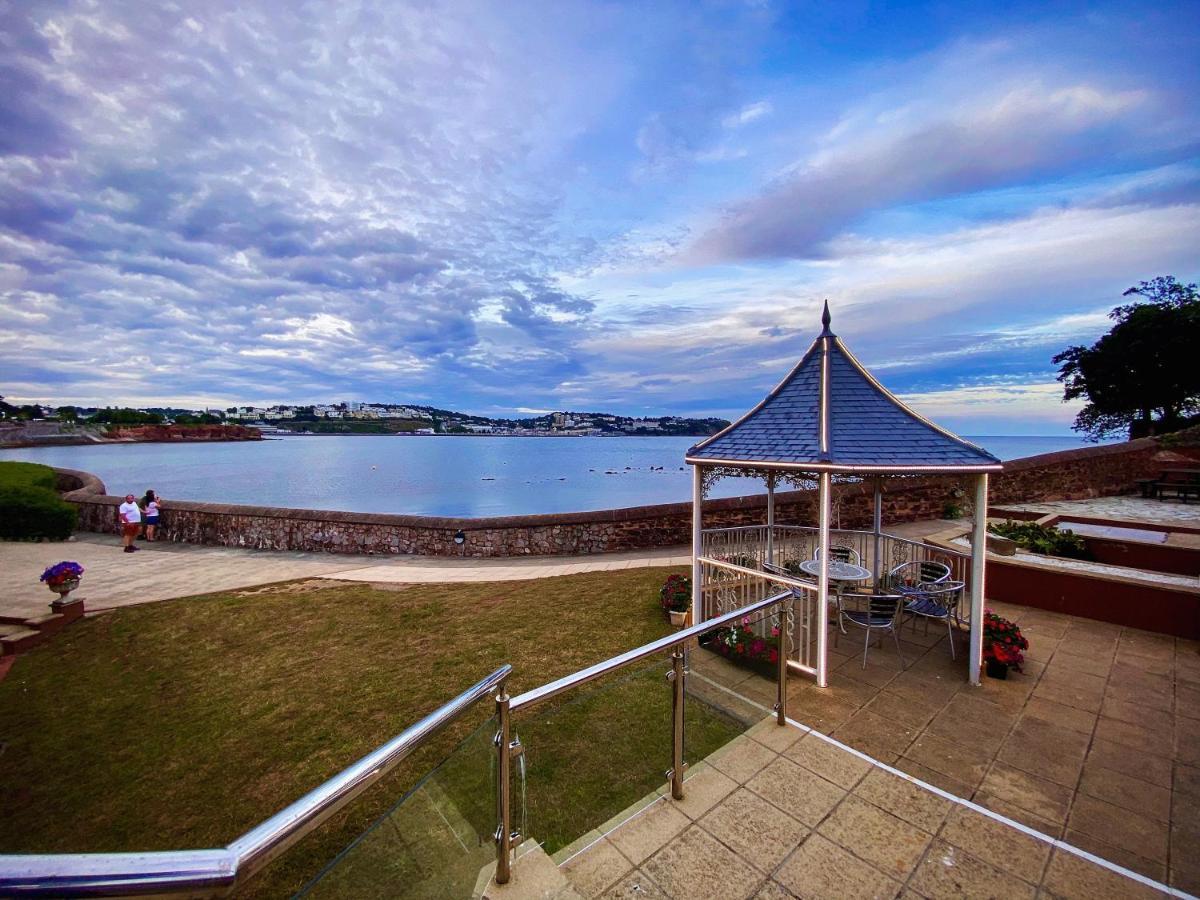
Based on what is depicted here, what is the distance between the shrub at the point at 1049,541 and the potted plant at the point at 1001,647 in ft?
13.5

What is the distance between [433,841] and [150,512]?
1723 centimetres

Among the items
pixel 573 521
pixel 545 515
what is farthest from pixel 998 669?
pixel 545 515

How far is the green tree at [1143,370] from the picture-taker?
2211 centimetres

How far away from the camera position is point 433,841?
2025 millimetres

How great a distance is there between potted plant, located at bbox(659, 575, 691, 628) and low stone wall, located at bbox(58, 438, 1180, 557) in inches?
174

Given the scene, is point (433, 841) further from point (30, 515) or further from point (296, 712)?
point (30, 515)

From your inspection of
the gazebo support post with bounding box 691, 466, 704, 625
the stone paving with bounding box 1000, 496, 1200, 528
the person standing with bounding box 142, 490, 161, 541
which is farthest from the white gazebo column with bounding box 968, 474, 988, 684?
the person standing with bounding box 142, 490, 161, 541

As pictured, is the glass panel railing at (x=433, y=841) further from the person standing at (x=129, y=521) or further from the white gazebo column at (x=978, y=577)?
the person standing at (x=129, y=521)

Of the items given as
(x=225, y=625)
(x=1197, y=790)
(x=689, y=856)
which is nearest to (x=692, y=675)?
(x=689, y=856)

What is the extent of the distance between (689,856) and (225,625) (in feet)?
25.4

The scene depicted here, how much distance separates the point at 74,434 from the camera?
290ft

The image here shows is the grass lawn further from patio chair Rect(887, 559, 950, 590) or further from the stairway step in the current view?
patio chair Rect(887, 559, 950, 590)

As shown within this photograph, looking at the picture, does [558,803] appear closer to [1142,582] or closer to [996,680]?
[996,680]

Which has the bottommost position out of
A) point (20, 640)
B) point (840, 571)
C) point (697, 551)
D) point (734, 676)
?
point (20, 640)
